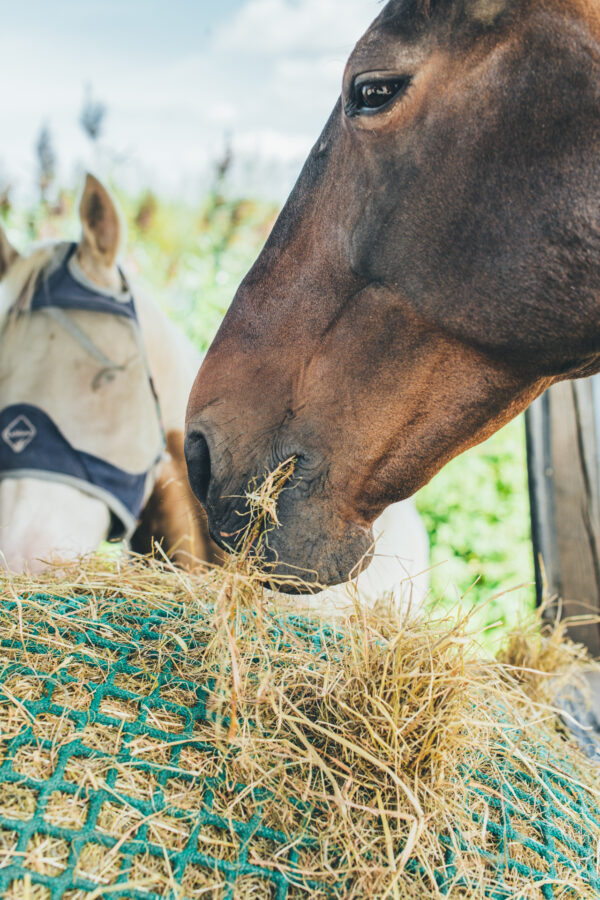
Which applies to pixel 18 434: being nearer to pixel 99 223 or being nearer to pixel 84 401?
pixel 84 401

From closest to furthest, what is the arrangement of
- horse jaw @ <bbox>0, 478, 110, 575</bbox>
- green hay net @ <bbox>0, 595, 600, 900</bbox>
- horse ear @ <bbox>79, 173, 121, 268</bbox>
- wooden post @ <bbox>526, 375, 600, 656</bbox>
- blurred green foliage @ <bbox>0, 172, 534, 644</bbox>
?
1. green hay net @ <bbox>0, 595, 600, 900</bbox>
2. horse jaw @ <bbox>0, 478, 110, 575</bbox>
3. horse ear @ <bbox>79, 173, 121, 268</bbox>
4. wooden post @ <bbox>526, 375, 600, 656</bbox>
5. blurred green foliage @ <bbox>0, 172, 534, 644</bbox>

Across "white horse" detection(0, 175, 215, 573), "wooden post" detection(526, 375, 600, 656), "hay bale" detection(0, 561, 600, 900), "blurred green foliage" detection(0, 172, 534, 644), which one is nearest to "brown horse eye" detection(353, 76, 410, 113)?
"hay bale" detection(0, 561, 600, 900)

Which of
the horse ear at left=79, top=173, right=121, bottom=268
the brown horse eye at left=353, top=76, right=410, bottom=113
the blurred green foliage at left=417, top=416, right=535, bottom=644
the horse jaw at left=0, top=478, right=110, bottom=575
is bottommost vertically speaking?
the horse jaw at left=0, top=478, right=110, bottom=575

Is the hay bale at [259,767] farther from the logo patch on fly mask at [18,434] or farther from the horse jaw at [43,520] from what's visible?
the logo patch on fly mask at [18,434]

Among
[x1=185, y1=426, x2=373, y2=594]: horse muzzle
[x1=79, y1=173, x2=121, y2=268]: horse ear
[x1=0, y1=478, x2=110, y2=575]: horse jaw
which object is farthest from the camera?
[x1=79, y1=173, x2=121, y2=268]: horse ear

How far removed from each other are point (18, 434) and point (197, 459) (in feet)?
3.21

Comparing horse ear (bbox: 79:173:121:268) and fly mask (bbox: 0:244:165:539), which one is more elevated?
horse ear (bbox: 79:173:121:268)

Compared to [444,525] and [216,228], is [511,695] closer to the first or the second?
[444,525]

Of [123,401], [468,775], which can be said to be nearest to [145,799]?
[468,775]

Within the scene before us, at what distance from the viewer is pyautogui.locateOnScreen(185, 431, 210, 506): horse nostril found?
123 cm

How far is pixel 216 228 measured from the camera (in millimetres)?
6770

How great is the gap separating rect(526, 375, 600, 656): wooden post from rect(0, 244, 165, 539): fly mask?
4.99 ft

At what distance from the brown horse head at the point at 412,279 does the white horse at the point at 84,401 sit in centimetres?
77

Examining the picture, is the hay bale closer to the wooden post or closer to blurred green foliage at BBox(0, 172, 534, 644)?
the wooden post
